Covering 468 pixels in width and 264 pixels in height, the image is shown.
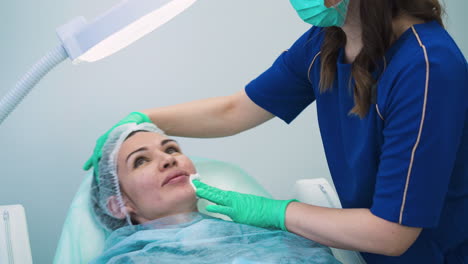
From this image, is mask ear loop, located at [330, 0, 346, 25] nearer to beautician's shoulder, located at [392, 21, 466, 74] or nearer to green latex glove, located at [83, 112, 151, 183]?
beautician's shoulder, located at [392, 21, 466, 74]

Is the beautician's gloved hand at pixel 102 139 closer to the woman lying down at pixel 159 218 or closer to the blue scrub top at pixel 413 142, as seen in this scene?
the woman lying down at pixel 159 218

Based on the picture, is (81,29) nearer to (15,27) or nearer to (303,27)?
(15,27)

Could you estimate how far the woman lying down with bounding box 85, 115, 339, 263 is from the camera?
1.42m

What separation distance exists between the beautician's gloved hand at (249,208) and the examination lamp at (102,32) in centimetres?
62

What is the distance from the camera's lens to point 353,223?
1241mm

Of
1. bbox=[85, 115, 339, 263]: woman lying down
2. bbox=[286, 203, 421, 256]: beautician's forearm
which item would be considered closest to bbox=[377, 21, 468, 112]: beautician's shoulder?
bbox=[286, 203, 421, 256]: beautician's forearm

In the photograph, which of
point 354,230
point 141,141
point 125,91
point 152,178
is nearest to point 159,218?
point 152,178

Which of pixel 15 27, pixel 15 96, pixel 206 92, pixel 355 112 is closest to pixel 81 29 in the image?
pixel 15 96

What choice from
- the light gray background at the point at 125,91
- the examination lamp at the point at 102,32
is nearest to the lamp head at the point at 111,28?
the examination lamp at the point at 102,32

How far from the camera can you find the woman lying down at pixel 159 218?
142cm

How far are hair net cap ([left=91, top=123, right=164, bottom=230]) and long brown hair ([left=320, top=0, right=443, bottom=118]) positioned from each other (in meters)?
0.69

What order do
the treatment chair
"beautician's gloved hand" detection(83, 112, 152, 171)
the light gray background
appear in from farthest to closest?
the light gray background, "beautician's gloved hand" detection(83, 112, 152, 171), the treatment chair

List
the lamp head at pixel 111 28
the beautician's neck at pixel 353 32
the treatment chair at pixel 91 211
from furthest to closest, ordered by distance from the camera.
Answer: the treatment chair at pixel 91 211
the beautician's neck at pixel 353 32
the lamp head at pixel 111 28

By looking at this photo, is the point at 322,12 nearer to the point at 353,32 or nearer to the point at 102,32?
the point at 353,32
